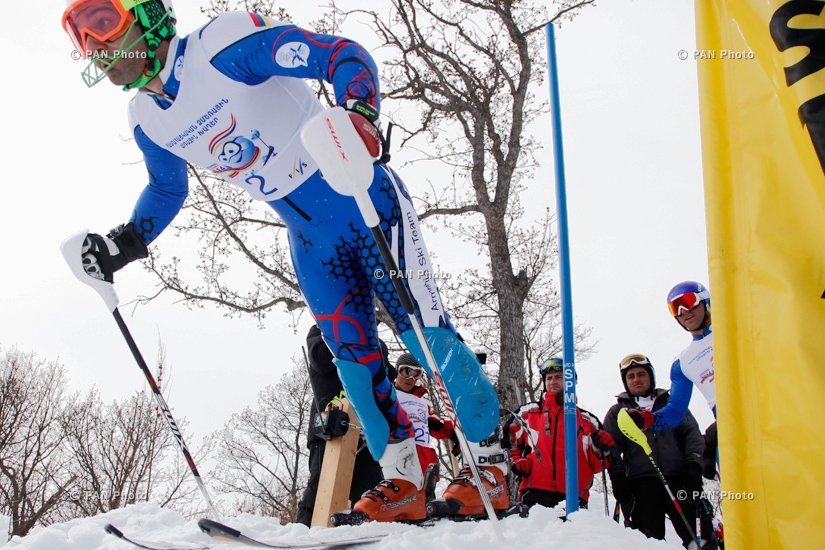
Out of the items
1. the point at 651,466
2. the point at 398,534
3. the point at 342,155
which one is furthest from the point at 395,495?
the point at 651,466

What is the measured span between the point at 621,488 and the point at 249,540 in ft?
13.0

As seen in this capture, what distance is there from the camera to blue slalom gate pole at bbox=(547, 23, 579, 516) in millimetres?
2611

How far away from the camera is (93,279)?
2.64m

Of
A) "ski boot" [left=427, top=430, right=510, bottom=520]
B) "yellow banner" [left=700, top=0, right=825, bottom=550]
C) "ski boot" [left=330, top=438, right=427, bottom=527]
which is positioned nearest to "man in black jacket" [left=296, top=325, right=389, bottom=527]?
"ski boot" [left=330, top=438, right=427, bottom=527]

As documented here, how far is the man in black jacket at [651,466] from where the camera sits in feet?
15.4

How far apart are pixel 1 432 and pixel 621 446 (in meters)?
17.9

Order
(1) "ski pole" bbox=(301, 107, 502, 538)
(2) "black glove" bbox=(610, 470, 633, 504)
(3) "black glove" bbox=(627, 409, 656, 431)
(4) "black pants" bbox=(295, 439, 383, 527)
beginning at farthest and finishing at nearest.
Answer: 1. (2) "black glove" bbox=(610, 470, 633, 504)
2. (3) "black glove" bbox=(627, 409, 656, 431)
3. (4) "black pants" bbox=(295, 439, 383, 527)
4. (1) "ski pole" bbox=(301, 107, 502, 538)

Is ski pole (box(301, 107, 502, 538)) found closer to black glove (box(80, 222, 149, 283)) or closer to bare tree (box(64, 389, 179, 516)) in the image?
black glove (box(80, 222, 149, 283))

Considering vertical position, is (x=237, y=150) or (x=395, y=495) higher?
(x=237, y=150)

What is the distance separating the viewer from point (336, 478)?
129 inches

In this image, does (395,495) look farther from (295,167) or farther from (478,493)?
(295,167)

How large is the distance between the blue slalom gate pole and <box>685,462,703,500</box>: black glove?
2.55 meters

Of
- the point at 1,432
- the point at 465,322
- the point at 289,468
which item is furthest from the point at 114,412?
the point at 465,322

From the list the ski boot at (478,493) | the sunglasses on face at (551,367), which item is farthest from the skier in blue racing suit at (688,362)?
the ski boot at (478,493)
